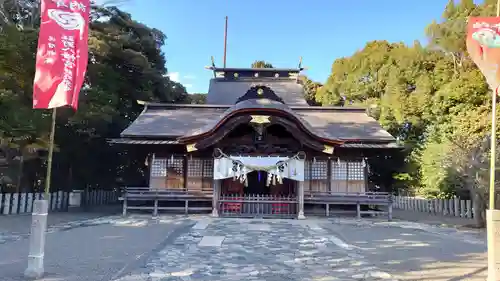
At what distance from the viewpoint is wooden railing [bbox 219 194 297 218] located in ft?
49.0

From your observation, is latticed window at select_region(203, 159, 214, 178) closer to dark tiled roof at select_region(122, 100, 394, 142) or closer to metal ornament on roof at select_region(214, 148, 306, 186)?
dark tiled roof at select_region(122, 100, 394, 142)

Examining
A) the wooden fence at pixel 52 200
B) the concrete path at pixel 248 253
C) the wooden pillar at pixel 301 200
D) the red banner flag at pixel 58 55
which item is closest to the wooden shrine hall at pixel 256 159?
the wooden pillar at pixel 301 200

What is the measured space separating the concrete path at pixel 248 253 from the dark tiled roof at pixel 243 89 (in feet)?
45.3

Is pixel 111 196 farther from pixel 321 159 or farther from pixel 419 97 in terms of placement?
pixel 419 97

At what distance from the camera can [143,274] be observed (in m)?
5.84

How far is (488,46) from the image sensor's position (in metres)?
5.77

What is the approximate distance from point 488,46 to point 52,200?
59.6 ft

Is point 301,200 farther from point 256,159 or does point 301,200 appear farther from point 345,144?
point 345,144

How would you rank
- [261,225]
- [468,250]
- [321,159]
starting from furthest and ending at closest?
[321,159]
[261,225]
[468,250]

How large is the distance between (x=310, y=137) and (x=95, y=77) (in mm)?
12188

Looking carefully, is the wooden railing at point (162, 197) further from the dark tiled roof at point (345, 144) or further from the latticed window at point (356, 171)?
the latticed window at point (356, 171)

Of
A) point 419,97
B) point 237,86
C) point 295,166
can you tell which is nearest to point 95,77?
point 237,86

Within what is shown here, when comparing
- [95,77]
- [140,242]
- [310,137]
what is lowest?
[140,242]

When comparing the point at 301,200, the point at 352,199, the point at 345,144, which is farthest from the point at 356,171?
the point at 301,200
